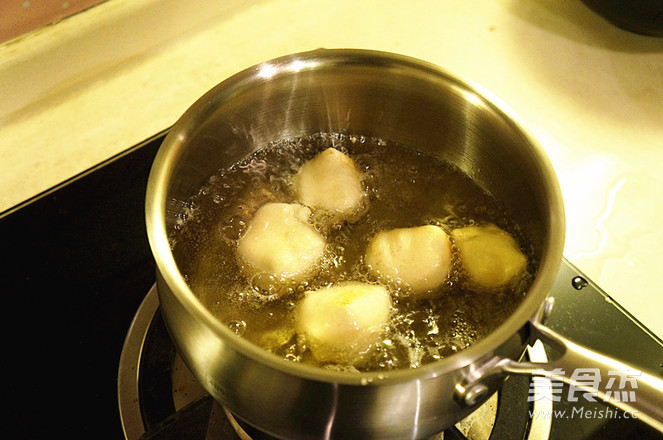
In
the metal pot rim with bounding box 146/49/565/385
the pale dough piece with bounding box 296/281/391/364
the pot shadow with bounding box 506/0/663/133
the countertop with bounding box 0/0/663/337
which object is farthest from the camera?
the pot shadow with bounding box 506/0/663/133

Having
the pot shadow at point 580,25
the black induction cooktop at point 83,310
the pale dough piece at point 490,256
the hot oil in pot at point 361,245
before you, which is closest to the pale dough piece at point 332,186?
the hot oil in pot at point 361,245

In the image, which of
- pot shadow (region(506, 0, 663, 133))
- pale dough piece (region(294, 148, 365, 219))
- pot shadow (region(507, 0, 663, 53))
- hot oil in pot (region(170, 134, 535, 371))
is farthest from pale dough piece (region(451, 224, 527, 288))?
pot shadow (region(507, 0, 663, 53))

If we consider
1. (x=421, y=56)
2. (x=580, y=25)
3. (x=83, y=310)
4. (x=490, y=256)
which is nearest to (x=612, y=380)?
(x=490, y=256)

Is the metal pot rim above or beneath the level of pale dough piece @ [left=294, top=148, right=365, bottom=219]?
above

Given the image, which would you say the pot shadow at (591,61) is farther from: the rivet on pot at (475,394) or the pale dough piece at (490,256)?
the rivet on pot at (475,394)

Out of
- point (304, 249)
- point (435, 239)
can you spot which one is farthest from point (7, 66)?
point (435, 239)

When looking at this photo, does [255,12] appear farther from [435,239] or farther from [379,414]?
[379,414]

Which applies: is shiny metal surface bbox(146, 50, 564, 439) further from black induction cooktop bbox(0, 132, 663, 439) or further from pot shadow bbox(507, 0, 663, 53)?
pot shadow bbox(507, 0, 663, 53)
